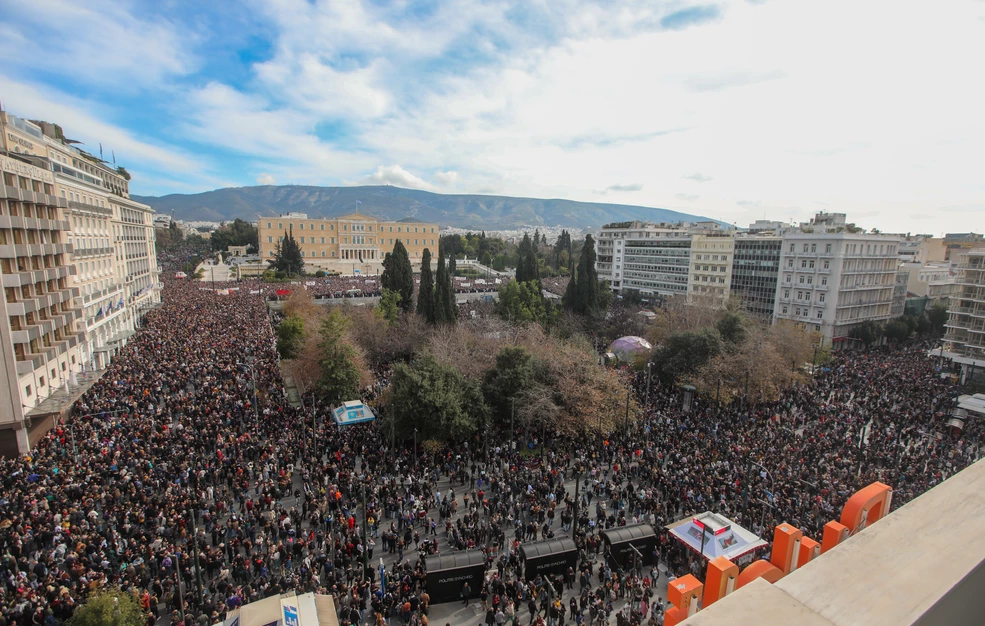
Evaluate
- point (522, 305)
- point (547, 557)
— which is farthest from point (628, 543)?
point (522, 305)

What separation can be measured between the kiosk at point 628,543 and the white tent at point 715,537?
0.70 meters

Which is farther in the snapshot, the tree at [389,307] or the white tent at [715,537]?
the tree at [389,307]

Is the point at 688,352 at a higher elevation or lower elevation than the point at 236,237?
lower

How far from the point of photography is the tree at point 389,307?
39.1 meters

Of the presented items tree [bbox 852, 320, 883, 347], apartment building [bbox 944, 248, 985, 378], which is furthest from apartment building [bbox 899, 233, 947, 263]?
apartment building [bbox 944, 248, 985, 378]

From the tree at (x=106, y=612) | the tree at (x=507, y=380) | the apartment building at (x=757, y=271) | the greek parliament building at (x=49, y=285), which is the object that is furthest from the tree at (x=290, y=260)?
the tree at (x=106, y=612)

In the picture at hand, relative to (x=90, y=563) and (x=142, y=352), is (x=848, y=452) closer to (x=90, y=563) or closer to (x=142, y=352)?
(x=90, y=563)

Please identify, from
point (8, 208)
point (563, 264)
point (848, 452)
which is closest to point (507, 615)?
point (848, 452)

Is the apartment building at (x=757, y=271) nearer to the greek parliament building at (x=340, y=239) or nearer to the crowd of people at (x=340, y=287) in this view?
the crowd of people at (x=340, y=287)

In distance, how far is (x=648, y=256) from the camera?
225ft

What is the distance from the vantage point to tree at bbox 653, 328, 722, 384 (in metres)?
29.5

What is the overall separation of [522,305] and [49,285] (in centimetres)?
2936

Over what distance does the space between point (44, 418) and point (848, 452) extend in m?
33.3

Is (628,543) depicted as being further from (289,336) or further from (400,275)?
(400,275)
